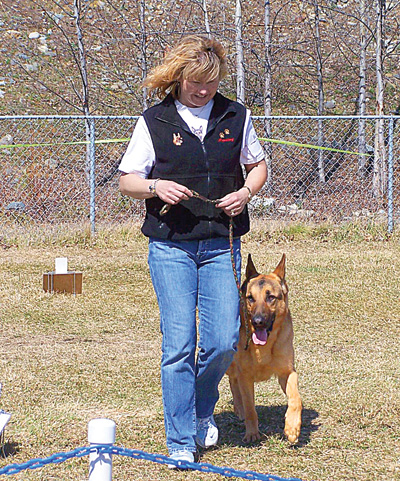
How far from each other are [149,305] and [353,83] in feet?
54.3

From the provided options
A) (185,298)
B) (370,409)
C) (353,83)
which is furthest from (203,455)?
(353,83)

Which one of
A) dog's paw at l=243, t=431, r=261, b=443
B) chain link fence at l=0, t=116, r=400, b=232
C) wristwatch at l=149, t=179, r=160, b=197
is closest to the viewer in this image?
wristwatch at l=149, t=179, r=160, b=197

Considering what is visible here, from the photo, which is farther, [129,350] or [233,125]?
[129,350]

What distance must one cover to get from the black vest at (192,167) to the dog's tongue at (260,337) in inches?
21.6

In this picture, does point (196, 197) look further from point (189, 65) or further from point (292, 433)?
point (292, 433)

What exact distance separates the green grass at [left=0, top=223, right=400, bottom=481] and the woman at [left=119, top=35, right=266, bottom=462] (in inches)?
19.7

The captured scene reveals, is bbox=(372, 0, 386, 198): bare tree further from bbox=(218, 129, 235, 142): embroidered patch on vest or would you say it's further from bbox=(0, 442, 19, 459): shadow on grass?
bbox=(0, 442, 19, 459): shadow on grass

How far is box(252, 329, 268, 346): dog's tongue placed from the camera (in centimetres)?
354

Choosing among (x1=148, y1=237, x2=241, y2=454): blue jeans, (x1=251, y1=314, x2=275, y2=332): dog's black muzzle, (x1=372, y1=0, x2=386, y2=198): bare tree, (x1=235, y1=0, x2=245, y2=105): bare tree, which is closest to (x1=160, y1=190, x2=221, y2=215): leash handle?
(x1=148, y1=237, x2=241, y2=454): blue jeans

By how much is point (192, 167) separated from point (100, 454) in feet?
5.68

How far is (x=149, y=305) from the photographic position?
704 cm

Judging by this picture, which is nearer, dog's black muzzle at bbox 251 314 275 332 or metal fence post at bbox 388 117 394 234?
dog's black muzzle at bbox 251 314 275 332

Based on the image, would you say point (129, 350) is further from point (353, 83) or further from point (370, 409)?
point (353, 83)

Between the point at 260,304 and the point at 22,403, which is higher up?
the point at 260,304
